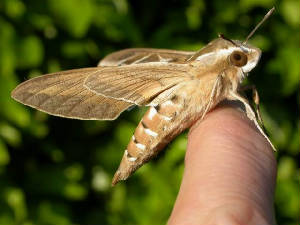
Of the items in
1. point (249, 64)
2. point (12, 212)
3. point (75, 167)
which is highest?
point (249, 64)

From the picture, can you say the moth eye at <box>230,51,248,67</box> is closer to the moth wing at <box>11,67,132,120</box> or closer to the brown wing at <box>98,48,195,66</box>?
the brown wing at <box>98,48,195,66</box>

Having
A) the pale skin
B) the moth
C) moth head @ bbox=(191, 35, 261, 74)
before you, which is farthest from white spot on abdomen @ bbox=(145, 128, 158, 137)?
moth head @ bbox=(191, 35, 261, 74)

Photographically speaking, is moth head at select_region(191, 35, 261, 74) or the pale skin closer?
the pale skin

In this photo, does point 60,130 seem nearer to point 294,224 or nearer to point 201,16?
point 201,16

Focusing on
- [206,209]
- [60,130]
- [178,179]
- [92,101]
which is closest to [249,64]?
[92,101]

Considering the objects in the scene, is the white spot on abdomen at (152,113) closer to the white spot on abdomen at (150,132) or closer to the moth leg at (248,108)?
the white spot on abdomen at (150,132)
